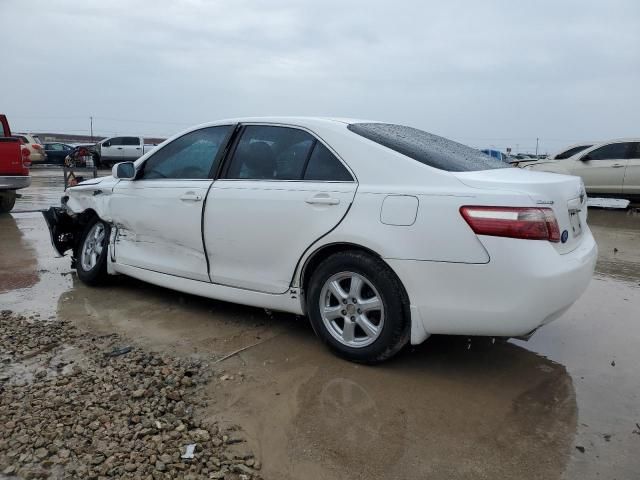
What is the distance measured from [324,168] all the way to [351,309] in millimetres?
944

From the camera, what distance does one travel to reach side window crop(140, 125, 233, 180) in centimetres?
431

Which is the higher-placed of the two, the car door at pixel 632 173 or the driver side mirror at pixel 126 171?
the driver side mirror at pixel 126 171

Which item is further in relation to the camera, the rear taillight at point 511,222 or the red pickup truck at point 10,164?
the red pickup truck at point 10,164

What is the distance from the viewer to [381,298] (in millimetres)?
3322

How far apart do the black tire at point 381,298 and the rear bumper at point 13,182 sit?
347 inches

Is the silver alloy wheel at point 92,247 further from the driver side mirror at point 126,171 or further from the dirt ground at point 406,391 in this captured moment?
the driver side mirror at point 126,171

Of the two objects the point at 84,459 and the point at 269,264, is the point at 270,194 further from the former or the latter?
the point at 84,459

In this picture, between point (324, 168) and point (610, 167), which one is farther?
point (610, 167)

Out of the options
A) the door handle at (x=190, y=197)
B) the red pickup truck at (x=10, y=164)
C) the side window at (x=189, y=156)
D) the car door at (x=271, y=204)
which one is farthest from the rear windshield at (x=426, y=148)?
the red pickup truck at (x=10, y=164)

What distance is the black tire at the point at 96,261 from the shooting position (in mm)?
5082

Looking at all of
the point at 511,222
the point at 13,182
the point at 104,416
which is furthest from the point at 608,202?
the point at 104,416

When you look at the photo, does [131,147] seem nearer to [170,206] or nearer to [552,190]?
[170,206]

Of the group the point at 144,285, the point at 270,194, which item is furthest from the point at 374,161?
the point at 144,285

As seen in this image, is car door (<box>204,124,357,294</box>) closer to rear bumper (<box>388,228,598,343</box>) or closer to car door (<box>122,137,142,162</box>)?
rear bumper (<box>388,228,598,343</box>)
